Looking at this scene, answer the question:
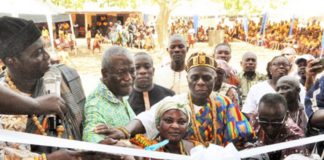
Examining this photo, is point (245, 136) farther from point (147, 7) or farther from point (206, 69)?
point (147, 7)

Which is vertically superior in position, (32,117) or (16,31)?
(16,31)

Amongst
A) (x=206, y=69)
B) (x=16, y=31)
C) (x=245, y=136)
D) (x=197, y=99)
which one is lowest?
(x=245, y=136)

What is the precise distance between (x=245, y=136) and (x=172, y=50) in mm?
1795

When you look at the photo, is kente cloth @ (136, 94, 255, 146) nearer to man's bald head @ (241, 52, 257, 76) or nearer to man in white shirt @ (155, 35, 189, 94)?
man in white shirt @ (155, 35, 189, 94)

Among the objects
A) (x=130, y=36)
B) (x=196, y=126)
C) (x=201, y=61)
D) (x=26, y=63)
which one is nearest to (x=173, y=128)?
(x=196, y=126)

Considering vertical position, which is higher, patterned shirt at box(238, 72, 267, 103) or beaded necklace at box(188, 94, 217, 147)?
beaded necklace at box(188, 94, 217, 147)

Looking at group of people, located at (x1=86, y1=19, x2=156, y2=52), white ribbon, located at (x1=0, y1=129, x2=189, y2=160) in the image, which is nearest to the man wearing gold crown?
white ribbon, located at (x1=0, y1=129, x2=189, y2=160)

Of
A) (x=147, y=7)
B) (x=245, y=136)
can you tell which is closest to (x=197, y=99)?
(x=245, y=136)

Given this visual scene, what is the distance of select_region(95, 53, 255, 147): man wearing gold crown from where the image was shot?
2.47 meters

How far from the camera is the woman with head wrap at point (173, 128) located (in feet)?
7.57

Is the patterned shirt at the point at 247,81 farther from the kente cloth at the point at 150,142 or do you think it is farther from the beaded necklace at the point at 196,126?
the kente cloth at the point at 150,142

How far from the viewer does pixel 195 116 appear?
2541 mm

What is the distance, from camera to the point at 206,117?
2.54 metres

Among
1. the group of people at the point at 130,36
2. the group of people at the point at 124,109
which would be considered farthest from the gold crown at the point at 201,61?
the group of people at the point at 130,36
